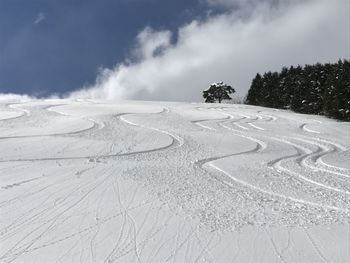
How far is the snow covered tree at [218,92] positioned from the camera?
92.9 m

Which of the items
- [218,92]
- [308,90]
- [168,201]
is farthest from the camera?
[218,92]

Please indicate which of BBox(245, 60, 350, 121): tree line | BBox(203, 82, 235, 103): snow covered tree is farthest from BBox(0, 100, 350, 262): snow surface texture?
BBox(203, 82, 235, 103): snow covered tree

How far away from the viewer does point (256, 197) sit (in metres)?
14.1

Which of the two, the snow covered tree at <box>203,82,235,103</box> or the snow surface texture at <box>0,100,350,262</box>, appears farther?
the snow covered tree at <box>203,82,235,103</box>

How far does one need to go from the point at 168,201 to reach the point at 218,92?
8112 centimetres

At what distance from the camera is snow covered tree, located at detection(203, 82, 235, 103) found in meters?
92.9

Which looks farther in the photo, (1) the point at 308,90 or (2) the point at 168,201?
(1) the point at 308,90

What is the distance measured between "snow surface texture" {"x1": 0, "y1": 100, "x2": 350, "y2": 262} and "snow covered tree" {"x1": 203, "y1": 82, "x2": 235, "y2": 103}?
67.9 m

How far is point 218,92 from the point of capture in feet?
306

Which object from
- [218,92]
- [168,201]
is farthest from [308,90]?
[168,201]

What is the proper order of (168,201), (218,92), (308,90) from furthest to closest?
(218,92) < (308,90) < (168,201)

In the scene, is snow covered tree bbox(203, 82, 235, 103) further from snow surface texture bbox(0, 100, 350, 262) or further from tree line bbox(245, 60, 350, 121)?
snow surface texture bbox(0, 100, 350, 262)

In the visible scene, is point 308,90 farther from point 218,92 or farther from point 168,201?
point 168,201

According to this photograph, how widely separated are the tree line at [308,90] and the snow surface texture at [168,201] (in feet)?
109
